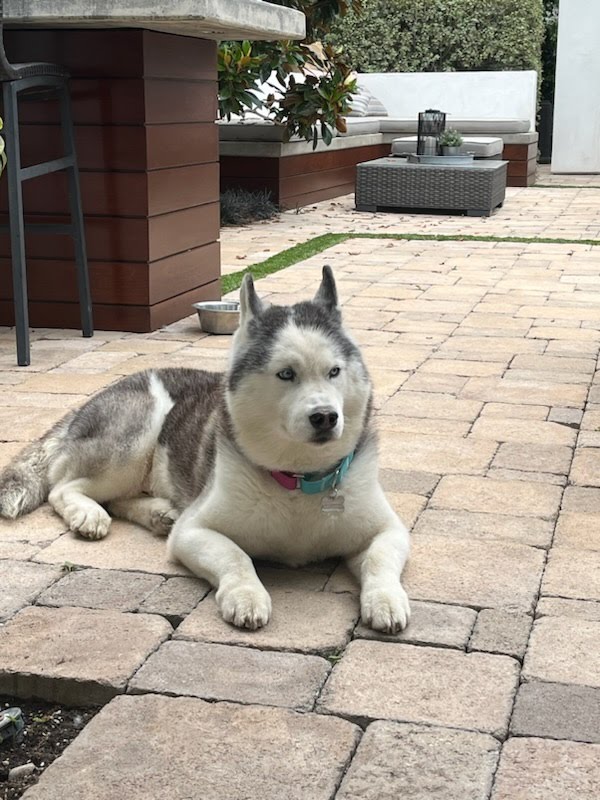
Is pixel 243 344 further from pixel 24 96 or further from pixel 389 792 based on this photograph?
pixel 24 96

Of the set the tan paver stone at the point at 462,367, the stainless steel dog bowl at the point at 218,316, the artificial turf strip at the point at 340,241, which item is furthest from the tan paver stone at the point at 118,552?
the artificial turf strip at the point at 340,241

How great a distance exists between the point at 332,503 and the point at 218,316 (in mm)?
3450

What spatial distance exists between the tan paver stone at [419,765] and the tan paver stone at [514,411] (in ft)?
8.63

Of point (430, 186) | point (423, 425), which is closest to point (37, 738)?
point (423, 425)

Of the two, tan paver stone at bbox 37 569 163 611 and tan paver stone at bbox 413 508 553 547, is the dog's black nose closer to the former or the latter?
tan paver stone at bbox 37 569 163 611

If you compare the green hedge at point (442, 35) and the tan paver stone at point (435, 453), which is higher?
the green hedge at point (442, 35)

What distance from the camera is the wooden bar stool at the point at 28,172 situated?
17.5 ft

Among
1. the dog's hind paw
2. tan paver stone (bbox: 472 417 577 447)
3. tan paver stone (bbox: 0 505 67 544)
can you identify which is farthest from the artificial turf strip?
the dog's hind paw

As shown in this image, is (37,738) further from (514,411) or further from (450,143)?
(450,143)

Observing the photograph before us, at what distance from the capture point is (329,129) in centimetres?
1243

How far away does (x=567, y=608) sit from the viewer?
2.91m

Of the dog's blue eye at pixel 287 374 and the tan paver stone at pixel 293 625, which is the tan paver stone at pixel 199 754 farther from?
the dog's blue eye at pixel 287 374

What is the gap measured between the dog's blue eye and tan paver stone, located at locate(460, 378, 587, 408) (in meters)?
2.35

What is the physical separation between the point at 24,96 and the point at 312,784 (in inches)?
188
